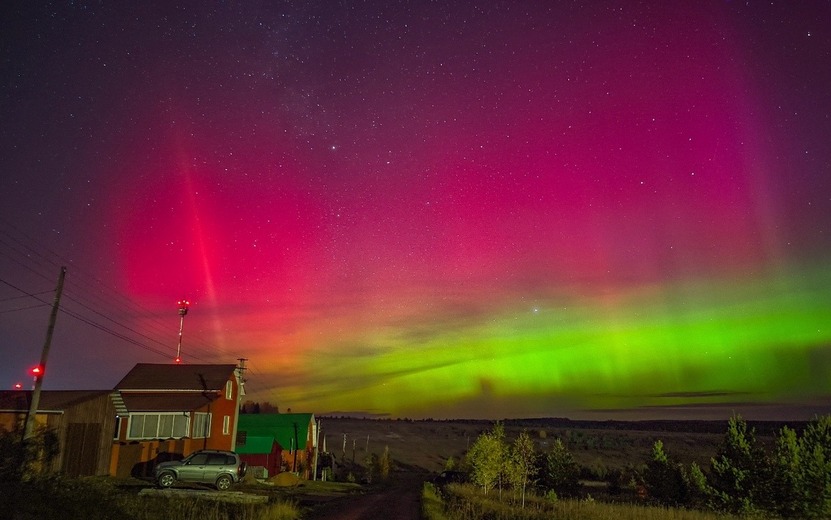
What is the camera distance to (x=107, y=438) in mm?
35125

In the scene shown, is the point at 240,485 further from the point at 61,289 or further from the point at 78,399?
the point at 61,289

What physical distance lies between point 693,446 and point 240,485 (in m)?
123

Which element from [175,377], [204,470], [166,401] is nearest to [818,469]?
[204,470]

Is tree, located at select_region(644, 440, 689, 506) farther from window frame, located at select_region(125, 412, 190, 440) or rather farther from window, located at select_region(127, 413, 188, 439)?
window, located at select_region(127, 413, 188, 439)

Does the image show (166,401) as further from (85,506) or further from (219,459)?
(85,506)

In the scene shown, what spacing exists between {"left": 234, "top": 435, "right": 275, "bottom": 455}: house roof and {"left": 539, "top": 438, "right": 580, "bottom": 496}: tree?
27343 mm

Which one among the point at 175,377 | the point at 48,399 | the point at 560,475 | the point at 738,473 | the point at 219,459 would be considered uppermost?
the point at 175,377

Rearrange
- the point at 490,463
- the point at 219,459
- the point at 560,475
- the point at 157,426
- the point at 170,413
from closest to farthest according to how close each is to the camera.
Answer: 1. the point at 219,459
2. the point at 490,463
3. the point at 157,426
4. the point at 170,413
5. the point at 560,475

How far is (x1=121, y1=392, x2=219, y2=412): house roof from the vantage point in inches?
1580

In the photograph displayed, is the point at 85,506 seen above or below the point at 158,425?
below

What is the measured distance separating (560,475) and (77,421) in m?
41.9

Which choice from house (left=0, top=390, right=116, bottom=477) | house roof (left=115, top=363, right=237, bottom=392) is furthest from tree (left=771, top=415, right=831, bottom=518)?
house (left=0, top=390, right=116, bottom=477)

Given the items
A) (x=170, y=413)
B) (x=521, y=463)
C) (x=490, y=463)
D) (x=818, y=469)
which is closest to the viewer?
(x=818, y=469)

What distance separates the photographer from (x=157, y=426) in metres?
39.6
